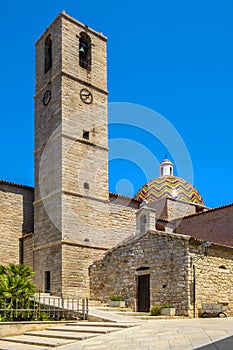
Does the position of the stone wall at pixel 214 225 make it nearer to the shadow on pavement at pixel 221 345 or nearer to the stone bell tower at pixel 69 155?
the stone bell tower at pixel 69 155

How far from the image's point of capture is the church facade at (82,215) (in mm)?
19938

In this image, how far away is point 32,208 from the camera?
→ 86.6 feet

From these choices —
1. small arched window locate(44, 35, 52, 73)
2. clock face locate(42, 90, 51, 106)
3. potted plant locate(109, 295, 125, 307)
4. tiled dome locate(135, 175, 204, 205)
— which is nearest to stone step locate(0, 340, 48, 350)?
potted plant locate(109, 295, 125, 307)

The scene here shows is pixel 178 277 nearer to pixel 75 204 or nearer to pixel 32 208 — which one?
pixel 75 204

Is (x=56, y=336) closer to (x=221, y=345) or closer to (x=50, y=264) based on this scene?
(x=221, y=345)

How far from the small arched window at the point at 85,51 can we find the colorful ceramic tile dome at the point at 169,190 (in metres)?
11.5

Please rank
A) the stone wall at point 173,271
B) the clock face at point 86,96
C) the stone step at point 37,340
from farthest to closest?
the clock face at point 86,96 → the stone wall at point 173,271 → the stone step at point 37,340

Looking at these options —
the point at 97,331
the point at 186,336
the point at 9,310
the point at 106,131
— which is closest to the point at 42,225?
the point at 106,131

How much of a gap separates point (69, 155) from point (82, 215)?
3.31 metres

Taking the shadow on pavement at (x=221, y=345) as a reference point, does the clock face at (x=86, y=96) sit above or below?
above

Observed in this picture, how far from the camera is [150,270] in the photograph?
19500mm

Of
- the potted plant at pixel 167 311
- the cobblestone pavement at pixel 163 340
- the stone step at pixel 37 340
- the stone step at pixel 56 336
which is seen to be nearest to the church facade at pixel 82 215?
the potted plant at pixel 167 311

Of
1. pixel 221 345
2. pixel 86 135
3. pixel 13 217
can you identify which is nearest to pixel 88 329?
pixel 221 345

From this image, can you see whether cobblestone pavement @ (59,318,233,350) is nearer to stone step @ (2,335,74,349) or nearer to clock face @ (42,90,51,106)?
stone step @ (2,335,74,349)
